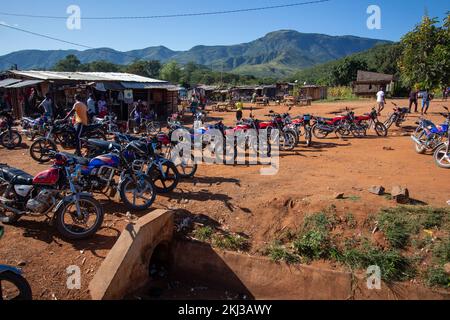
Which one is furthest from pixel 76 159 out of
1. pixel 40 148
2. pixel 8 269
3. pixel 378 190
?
pixel 378 190

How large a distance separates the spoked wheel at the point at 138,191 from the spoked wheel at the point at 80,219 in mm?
652

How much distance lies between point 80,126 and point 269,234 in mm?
6506

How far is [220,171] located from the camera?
848 cm

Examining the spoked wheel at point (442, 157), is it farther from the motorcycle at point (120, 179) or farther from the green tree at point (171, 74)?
the green tree at point (171, 74)

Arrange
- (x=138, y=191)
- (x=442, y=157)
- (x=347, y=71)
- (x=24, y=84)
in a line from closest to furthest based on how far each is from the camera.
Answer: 1. (x=138, y=191)
2. (x=442, y=157)
3. (x=24, y=84)
4. (x=347, y=71)

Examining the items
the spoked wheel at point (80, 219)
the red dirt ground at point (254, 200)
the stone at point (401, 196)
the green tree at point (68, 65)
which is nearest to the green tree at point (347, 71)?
the red dirt ground at point (254, 200)

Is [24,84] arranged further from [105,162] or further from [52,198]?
[52,198]

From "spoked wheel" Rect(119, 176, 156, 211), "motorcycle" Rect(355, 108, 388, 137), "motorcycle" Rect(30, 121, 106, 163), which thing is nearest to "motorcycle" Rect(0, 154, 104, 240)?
"spoked wheel" Rect(119, 176, 156, 211)

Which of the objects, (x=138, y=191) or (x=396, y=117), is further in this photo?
(x=396, y=117)

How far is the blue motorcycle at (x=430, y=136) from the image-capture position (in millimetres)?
9578

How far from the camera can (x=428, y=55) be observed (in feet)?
46.8

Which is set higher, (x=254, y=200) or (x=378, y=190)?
(x=378, y=190)

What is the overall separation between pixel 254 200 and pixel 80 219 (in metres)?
3.09

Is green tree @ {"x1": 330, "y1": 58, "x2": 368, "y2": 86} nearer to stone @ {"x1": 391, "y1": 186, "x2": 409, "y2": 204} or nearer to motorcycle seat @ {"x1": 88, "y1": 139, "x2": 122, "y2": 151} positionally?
stone @ {"x1": 391, "y1": 186, "x2": 409, "y2": 204}
